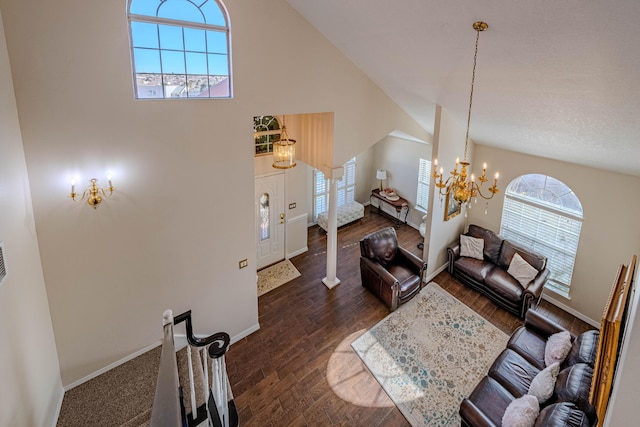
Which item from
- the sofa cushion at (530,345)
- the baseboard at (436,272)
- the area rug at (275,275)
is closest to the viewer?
the sofa cushion at (530,345)

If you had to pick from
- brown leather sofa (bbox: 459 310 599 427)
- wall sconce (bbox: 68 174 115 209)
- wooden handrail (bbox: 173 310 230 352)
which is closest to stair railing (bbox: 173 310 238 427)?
wooden handrail (bbox: 173 310 230 352)

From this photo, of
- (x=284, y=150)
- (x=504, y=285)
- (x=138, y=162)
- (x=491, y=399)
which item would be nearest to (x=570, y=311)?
(x=504, y=285)

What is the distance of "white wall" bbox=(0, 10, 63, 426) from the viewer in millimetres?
2791

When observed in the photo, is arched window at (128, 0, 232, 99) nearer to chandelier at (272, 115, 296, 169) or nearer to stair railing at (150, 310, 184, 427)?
chandelier at (272, 115, 296, 169)

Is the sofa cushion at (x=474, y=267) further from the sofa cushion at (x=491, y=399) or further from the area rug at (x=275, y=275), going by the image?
the area rug at (x=275, y=275)

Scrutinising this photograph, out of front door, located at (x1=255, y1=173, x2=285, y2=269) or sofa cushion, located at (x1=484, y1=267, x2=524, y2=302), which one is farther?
front door, located at (x1=255, y1=173, x2=285, y2=269)

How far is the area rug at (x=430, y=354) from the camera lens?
4621mm

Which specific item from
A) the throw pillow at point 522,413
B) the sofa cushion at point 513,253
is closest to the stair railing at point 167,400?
the throw pillow at point 522,413

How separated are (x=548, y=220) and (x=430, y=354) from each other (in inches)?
137

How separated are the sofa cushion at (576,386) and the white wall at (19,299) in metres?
5.03

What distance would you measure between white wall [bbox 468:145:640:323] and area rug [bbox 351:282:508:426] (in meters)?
1.77

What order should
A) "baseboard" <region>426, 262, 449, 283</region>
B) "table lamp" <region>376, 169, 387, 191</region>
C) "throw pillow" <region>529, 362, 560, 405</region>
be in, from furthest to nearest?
"table lamp" <region>376, 169, 387, 191</region> < "baseboard" <region>426, 262, 449, 283</region> < "throw pillow" <region>529, 362, 560, 405</region>

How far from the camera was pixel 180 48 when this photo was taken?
4.01m

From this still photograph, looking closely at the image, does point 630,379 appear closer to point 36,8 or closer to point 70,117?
point 70,117
